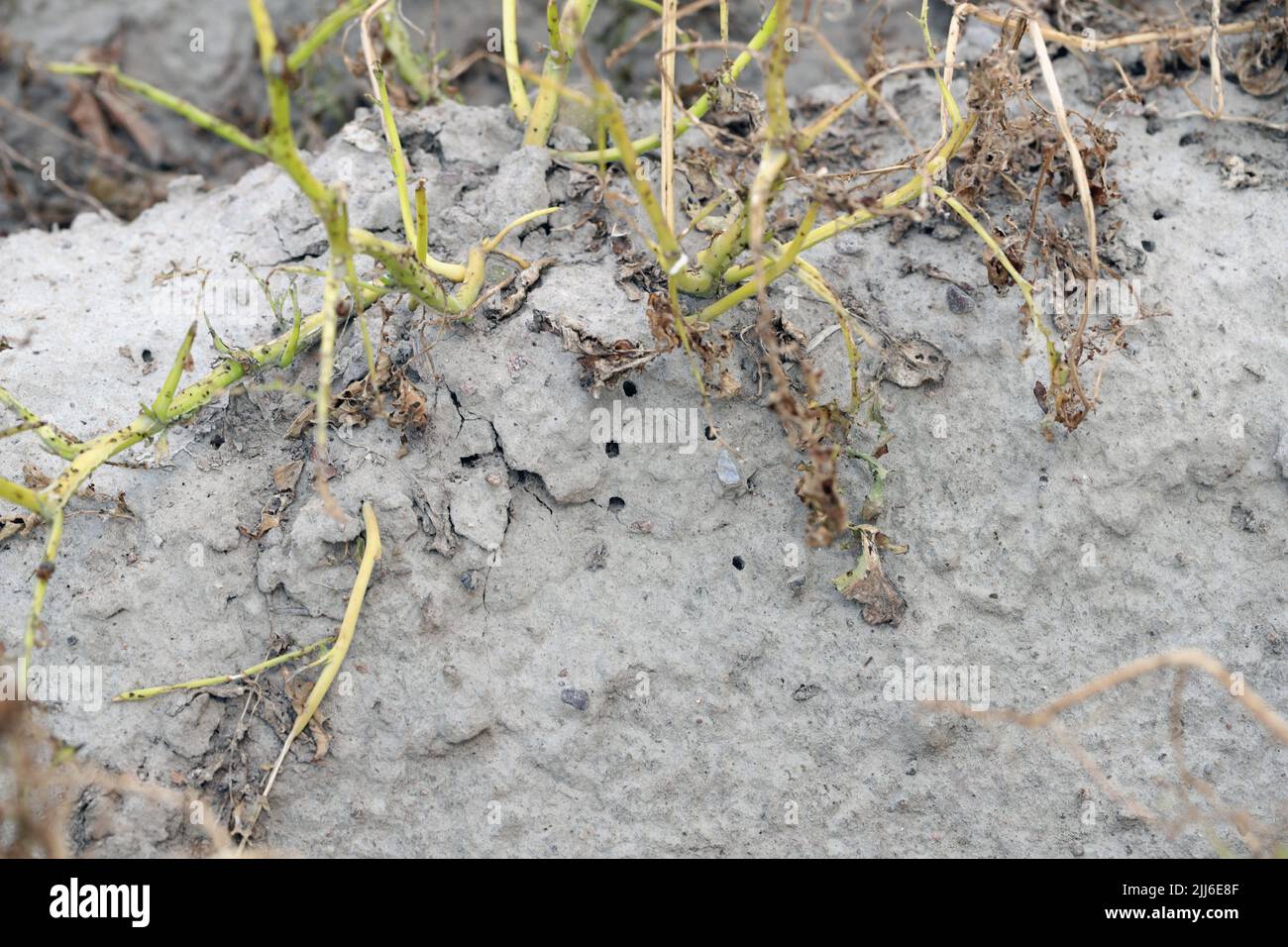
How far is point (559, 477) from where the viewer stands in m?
2.21

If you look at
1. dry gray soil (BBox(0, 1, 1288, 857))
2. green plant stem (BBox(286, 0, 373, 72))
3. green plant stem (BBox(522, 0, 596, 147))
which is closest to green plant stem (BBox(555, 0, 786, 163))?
green plant stem (BBox(522, 0, 596, 147))

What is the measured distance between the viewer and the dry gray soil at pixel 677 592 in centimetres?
209

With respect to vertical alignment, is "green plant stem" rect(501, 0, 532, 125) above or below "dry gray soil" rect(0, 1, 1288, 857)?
above

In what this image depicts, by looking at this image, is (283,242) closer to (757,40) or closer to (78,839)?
(757,40)

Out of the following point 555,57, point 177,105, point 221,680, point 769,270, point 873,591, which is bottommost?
point 221,680

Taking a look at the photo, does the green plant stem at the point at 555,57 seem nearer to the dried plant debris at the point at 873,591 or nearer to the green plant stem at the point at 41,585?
the dried plant debris at the point at 873,591

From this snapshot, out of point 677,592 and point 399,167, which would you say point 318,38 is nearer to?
point 399,167

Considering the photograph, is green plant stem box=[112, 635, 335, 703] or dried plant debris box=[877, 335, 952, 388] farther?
dried plant debris box=[877, 335, 952, 388]

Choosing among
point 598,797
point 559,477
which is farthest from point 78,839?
point 559,477

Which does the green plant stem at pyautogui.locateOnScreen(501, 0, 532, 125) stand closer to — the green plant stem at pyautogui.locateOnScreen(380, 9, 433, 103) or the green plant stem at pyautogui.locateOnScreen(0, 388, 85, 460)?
the green plant stem at pyautogui.locateOnScreen(380, 9, 433, 103)

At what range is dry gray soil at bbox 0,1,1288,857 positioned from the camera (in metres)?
2.09

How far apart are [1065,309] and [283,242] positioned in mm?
1780

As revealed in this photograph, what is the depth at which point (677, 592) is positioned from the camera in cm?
221

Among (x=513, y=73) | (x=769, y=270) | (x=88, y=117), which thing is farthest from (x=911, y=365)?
(x=88, y=117)
